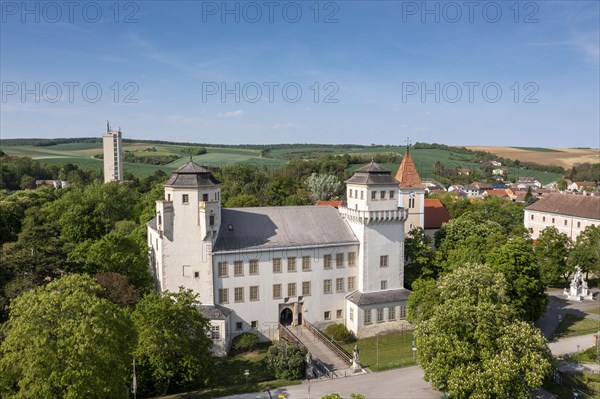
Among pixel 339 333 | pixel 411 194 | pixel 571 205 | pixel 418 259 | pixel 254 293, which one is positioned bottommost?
pixel 339 333

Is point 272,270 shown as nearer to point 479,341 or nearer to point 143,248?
point 143,248

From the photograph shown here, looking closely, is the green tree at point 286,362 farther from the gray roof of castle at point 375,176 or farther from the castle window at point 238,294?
the gray roof of castle at point 375,176

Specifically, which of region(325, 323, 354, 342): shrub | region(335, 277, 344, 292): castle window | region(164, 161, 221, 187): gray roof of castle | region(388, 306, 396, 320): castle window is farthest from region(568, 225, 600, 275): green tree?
region(164, 161, 221, 187): gray roof of castle

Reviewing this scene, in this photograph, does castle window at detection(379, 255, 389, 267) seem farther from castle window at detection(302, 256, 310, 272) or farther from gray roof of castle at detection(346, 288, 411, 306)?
castle window at detection(302, 256, 310, 272)

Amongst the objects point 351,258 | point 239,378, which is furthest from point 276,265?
point 239,378

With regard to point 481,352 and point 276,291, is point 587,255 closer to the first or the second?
point 481,352
